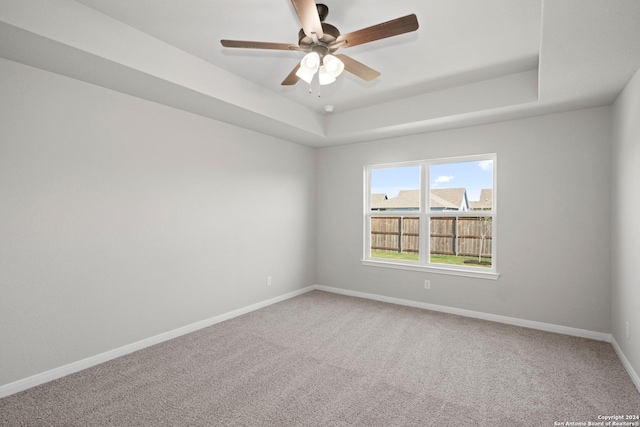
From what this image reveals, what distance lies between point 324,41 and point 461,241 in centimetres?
314

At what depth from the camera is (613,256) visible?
3.03 metres

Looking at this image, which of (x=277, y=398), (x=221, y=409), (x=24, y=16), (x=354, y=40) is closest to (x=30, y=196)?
(x=24, y=16)

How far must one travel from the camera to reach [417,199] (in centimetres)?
441

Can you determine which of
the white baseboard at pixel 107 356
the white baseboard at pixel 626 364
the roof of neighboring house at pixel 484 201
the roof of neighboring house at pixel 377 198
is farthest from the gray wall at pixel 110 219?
the white baseboard at pixel 626 364

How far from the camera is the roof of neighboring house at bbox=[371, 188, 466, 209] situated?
4.10m

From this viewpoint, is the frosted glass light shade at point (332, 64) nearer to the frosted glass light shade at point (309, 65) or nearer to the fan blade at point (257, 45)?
the frosted glass light shade at point (309, 65)

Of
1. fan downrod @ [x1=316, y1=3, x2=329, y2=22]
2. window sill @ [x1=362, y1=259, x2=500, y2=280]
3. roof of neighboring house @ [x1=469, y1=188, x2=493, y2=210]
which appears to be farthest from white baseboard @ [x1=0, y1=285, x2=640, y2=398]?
fan downrod @ [x1=316, y1=3, x2=329, y2=22]

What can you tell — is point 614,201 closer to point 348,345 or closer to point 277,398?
point 348,345

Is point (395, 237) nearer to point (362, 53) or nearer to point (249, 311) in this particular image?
point (249, 311)

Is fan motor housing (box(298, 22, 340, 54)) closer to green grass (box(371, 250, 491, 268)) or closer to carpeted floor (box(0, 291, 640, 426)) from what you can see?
carpeted floor (box(0, 291, 640, 426))

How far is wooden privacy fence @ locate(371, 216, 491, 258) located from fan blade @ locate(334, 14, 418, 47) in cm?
289

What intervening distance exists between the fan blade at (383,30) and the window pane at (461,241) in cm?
289

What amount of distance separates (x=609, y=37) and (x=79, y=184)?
391cm

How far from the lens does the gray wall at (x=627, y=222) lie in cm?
238
